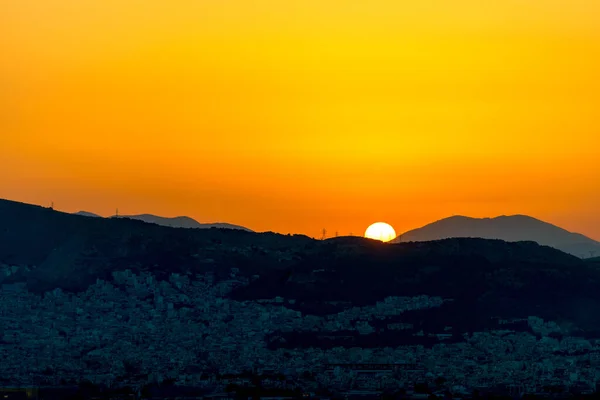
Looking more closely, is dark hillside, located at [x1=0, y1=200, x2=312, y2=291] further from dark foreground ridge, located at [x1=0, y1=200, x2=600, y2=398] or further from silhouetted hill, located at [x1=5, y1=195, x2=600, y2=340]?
dark foreground ridge, located at [x1=0, y1=200, x2=600, y2=398]

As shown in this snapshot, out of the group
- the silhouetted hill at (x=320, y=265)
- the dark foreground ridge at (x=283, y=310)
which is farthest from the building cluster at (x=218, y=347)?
the silhouetted hill at (x=320, y=265)

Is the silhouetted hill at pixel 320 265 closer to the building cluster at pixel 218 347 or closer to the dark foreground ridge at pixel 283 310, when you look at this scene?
the dark foreground ridge at pixel 283 310

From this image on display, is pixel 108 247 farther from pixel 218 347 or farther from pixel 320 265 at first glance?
pixel 218 347

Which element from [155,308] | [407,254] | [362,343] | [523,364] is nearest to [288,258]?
[407,254]

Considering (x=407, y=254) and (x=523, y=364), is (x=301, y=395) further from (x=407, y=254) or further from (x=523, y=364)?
(x=407, y=254)

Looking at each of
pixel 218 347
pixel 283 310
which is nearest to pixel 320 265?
pixel 283 310
